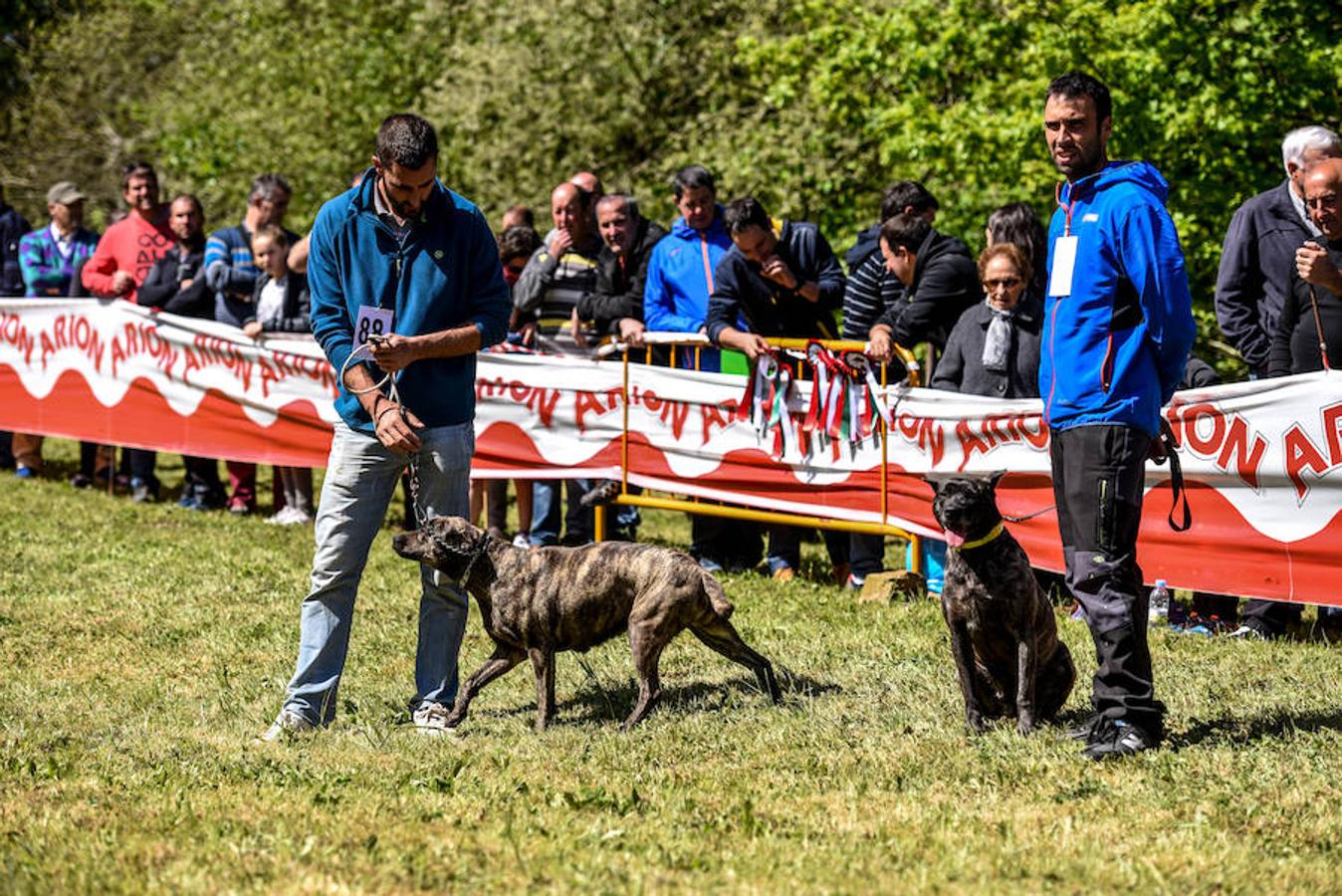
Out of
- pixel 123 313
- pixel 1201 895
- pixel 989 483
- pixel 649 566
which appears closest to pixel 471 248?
pixel 649 566

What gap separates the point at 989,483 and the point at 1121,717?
3.36 ft

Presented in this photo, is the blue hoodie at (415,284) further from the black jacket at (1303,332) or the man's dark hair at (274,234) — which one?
the man's dark hair at (274,234)

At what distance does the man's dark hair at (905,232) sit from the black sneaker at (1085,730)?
3980 millimetres

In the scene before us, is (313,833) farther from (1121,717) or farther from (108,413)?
(108,413)

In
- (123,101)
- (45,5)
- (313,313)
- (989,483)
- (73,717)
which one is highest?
(45,5)

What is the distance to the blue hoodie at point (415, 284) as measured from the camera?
670 centimetres

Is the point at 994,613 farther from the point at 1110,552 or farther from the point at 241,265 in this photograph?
the point at 241,265

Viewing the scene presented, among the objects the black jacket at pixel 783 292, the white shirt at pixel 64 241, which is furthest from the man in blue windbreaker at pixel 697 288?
the white shirt at pixel 64 241

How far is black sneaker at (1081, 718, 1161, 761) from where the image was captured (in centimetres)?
622

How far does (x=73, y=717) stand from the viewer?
738 cm

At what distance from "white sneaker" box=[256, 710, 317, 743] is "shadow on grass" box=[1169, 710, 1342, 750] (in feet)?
11.1

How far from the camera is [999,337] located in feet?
30.8

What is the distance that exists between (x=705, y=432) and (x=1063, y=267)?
517cm

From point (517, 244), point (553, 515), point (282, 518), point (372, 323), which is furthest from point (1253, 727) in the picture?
point (282, 518)
